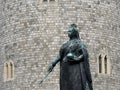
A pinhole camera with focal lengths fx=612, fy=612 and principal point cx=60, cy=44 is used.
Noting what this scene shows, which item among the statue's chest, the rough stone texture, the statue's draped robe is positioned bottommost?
the rough stone texture

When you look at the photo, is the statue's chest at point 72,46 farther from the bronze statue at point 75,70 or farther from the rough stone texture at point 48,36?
the rough stone texture at point 48,36

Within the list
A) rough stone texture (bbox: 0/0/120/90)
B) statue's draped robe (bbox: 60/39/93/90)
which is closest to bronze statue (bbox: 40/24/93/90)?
statue's draped robe (bbox: 60/39/93/90)

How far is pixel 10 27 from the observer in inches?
1141

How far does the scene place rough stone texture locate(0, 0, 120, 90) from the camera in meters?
27.8

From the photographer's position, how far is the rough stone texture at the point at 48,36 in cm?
2777

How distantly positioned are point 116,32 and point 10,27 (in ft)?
16.8

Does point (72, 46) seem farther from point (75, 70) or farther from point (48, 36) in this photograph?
point (48, 36)

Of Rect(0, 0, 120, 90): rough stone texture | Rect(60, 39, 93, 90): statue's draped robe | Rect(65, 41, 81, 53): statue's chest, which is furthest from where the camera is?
Rect(0, 0, 120, 90): rough stone texture

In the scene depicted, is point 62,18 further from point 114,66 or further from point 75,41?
point 75,41

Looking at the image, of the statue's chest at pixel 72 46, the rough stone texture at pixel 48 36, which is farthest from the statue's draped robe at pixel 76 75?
the rough stone texture at pixel 48 36

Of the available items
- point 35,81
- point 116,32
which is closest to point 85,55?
point 35,81

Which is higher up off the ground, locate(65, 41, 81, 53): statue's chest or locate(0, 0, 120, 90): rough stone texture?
locate(65, 41, 81, 53): statue's chest

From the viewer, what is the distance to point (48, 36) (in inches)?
1097

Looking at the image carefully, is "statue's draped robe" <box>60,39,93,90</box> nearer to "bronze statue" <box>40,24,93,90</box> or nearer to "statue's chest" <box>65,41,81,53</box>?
"bronze statue" <box>40,24,93,90</box>
